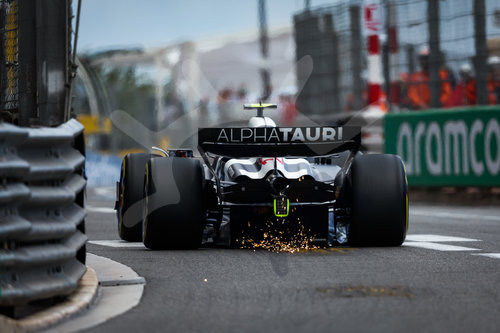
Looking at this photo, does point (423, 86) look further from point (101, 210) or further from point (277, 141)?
point (277, 141)

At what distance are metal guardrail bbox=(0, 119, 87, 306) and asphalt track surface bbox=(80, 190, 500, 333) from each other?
482 millimetres

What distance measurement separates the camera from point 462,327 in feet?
18.8

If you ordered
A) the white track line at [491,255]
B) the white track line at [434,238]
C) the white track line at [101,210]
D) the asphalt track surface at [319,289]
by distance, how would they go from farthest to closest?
the white track line at [101,210], the white track line at [434,238], the white track line at [491,255], the asphalt track surface at [319,289]

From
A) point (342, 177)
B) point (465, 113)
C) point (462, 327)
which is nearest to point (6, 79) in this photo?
point (342, 177)

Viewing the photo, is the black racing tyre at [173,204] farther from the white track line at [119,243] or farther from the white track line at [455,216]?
the white track line at [455,216]

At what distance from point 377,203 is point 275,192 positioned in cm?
89

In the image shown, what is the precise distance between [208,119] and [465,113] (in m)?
12.5

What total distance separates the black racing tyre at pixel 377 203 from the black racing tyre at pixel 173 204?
132 cm

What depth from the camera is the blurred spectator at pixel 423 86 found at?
67.6 ft

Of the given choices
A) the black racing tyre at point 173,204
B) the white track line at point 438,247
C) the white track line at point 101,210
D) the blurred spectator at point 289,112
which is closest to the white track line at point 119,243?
the black racing tyre at point 173,204

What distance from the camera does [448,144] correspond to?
751 inches

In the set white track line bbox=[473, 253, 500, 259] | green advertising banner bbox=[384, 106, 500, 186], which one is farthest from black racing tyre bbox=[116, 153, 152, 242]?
green advertising banner bbox=[384, 106, 500, 186]

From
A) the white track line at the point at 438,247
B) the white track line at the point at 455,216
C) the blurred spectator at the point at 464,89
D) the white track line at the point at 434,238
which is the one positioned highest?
the blurred spectator at the point at 464,89

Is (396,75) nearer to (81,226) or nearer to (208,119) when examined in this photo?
(208,119)
